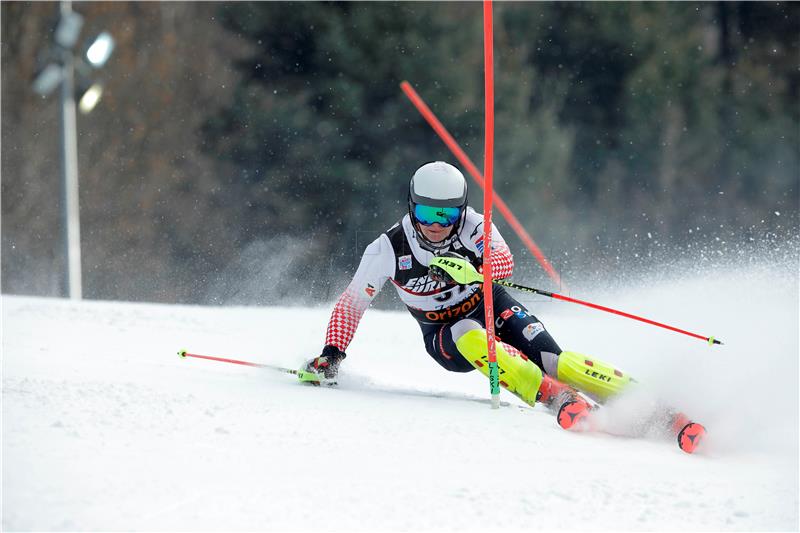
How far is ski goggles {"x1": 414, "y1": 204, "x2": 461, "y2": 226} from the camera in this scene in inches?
178

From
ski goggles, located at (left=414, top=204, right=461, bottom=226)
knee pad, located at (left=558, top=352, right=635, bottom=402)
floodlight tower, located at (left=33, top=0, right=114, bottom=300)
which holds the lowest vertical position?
knee pad, located at (left=558, top=352, right=635, bottom=402)

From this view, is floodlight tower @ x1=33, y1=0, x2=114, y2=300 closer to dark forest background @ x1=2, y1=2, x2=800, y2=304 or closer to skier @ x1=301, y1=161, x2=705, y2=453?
dark forest background @ x1=2, y1=2, x2=800, y2=304

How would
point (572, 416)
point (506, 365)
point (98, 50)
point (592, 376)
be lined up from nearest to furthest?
1. point (572, 416)
2. point (592, 376)
3. point (506, 365)
4. point (98, 50)

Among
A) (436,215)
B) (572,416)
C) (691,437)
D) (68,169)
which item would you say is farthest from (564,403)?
(68,169)

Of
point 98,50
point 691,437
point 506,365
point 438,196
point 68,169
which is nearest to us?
point 691,437

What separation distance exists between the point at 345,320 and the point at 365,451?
5.03ft

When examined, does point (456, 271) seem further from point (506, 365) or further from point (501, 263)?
point (506, 365)

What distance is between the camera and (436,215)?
4535 mm

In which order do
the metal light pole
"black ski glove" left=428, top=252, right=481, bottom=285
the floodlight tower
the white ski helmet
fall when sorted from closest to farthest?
"black ski glove" left=428, top=252, right=481, bottom=285
the white ski helmet
the floodlight tower
the metal light pole

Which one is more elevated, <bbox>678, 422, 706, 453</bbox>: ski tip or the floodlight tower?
the floodlight tower

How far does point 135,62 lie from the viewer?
72.2ft

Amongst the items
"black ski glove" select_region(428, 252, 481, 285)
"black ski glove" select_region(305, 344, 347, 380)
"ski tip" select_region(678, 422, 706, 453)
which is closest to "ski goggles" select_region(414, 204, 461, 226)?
"black ski glove" select_region(428, 252, 481, 285)

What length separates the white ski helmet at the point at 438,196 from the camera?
452 cm

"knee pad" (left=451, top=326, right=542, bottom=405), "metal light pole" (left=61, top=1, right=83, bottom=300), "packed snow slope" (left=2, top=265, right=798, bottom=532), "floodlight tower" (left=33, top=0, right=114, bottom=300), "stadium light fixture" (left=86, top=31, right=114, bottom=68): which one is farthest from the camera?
"metal light pole" (left=61, top=1, right=83, bottom=300)
